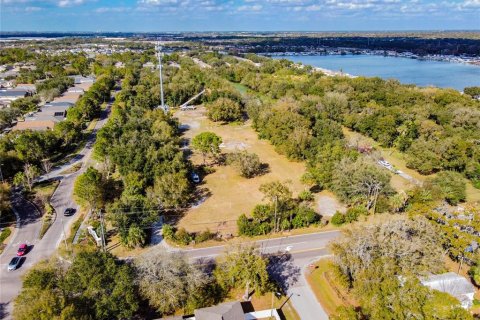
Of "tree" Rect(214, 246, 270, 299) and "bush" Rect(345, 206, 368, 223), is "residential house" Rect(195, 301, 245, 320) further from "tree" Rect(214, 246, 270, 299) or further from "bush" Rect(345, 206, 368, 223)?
"bush" Rect(345, 206, 368, 223)

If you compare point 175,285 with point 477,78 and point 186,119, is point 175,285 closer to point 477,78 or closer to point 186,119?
point 186,119

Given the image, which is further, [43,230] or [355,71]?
[355,71]

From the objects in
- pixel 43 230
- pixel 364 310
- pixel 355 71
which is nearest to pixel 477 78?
pixel 355 71

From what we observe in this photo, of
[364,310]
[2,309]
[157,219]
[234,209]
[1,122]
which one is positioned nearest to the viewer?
[364,310]

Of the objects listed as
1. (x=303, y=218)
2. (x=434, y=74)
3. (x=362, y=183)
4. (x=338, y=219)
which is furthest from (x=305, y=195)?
(x=434, y=74)

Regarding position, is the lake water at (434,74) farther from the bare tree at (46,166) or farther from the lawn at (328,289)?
the bare tree at (46,166)

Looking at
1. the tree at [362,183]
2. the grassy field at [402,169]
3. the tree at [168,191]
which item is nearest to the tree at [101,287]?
the tree at [168,191]

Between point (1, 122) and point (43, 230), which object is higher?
point (1, 122)

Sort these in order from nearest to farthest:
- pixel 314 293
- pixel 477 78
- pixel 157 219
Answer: pixel 314 293
pixel 157 219
pixel 477 78
